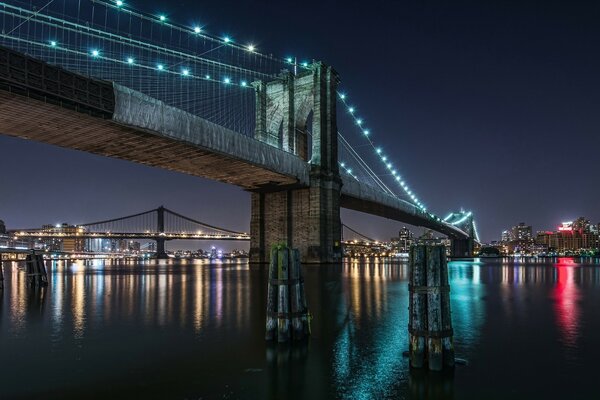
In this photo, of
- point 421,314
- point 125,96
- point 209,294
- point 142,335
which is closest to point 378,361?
point 421,314

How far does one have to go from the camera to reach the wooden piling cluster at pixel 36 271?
23.2m

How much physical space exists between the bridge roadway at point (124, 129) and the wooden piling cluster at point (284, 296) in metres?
19.1

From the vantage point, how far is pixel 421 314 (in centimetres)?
690

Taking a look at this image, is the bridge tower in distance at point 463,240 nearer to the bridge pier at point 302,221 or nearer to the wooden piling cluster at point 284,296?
the bridge pier at point 302,221

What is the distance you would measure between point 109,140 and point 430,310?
28.3m

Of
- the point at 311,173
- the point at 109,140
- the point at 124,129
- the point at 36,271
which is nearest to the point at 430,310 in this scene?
the point at 36,271

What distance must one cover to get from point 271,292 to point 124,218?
129 meters

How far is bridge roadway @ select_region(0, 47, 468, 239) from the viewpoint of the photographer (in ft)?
76.0

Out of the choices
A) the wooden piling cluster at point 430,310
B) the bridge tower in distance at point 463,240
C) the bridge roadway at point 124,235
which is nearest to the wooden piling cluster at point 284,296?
the wooden piling cluster at point 430,310

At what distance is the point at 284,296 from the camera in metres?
8.55

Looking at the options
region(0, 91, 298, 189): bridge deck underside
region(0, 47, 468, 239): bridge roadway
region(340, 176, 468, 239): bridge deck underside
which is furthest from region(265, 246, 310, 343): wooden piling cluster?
region(340, 176, 468, 239): bridge deck underside

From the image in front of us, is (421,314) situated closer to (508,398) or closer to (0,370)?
(508,398)

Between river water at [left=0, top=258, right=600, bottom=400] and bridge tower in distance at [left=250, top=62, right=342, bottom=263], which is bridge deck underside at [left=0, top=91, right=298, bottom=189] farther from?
river water at [left=0, top=258, right=600, bottom=400]

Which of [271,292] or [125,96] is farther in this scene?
[125,96]
